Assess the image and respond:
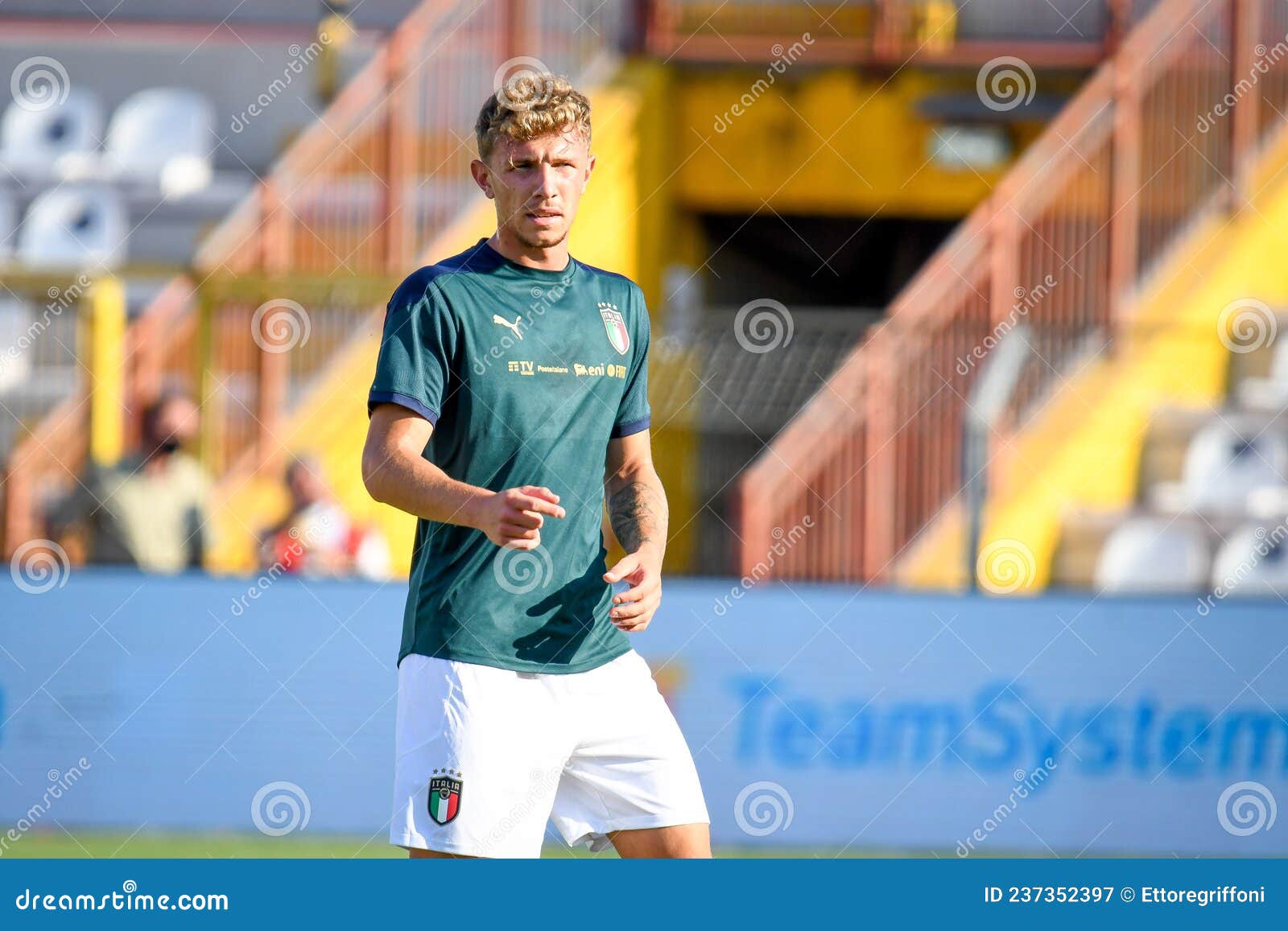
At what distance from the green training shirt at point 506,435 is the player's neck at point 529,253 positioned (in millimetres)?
14

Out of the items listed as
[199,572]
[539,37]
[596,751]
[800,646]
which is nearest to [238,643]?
[199,572]

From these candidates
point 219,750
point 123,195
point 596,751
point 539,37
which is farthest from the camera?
point 123,195

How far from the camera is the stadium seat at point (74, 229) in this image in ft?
46.6

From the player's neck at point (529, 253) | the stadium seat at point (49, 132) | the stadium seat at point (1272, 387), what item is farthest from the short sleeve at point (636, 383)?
the stadium seat at point (49, 132)

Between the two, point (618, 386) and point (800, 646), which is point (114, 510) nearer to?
point (800, 646)

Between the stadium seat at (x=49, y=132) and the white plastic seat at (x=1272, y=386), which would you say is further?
the stadium seat at (x=49, y=132)

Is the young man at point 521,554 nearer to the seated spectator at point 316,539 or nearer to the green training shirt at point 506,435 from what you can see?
the green training shirt at point 506,435

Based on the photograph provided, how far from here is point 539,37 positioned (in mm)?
12008

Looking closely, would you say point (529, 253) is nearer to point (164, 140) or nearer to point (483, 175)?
point (483, 175)

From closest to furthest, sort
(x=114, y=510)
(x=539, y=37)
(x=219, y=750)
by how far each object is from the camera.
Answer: (x=219, y=750) < (x=114, y=510) < (x=539, y=37)

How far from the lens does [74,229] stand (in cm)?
1442

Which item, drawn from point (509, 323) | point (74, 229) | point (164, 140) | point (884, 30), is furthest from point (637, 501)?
point (164, 140)

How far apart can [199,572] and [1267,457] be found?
606cm

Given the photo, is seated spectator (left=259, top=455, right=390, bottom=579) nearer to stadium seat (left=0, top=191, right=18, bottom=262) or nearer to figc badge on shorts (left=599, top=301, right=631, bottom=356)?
figc badge on shorts (left=599, top=301, right=631, bottom=356)
